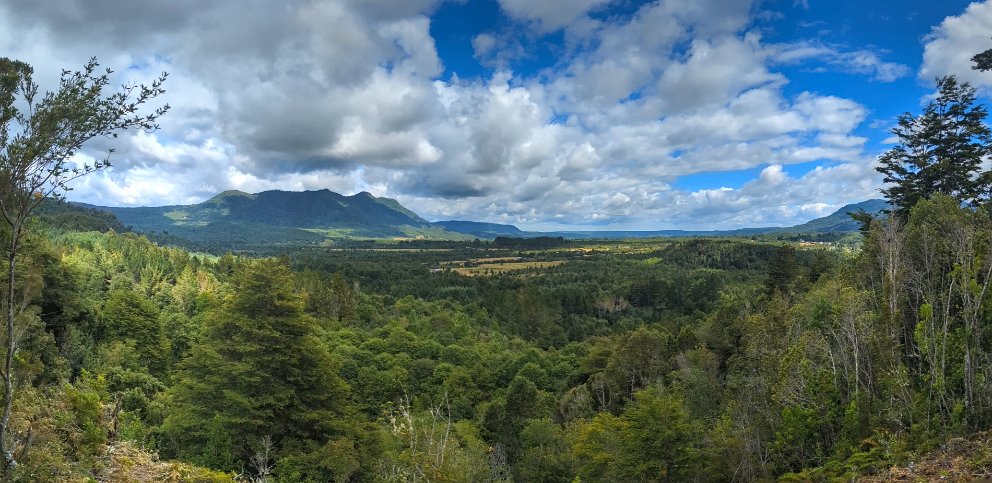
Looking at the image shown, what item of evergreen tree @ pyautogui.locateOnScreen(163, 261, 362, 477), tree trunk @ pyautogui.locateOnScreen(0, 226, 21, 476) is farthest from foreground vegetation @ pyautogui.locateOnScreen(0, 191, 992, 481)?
tree trunk @ pyautogui.locateOnScreen(0, 226, 21, 476)

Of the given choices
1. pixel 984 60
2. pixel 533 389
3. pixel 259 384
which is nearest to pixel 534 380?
pixel 533 389

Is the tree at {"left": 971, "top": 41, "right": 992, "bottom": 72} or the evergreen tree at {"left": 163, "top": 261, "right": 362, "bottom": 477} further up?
the tree at {"left": 971, "top": 41, "right": 992, "bottom": 72}

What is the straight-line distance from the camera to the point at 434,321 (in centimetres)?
7462

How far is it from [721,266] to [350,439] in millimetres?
148557

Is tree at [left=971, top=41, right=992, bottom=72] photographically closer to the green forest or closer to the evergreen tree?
the green forest

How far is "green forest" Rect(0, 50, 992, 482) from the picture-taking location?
40.3ft

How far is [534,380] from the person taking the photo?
1959 inches

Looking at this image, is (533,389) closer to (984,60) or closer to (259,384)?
(259,384)

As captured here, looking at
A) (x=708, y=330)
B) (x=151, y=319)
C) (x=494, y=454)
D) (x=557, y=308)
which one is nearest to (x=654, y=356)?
(x=708, y=330)

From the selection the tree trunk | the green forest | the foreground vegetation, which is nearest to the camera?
the tree trunk

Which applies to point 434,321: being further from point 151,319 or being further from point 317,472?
point 317,472

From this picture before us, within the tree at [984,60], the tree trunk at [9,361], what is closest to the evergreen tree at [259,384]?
the tree trunk at [9,361]

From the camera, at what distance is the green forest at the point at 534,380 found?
1230 cm

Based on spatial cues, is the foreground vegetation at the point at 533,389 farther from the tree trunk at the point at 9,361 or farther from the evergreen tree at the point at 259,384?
the tree trunk at the point at 9,361
